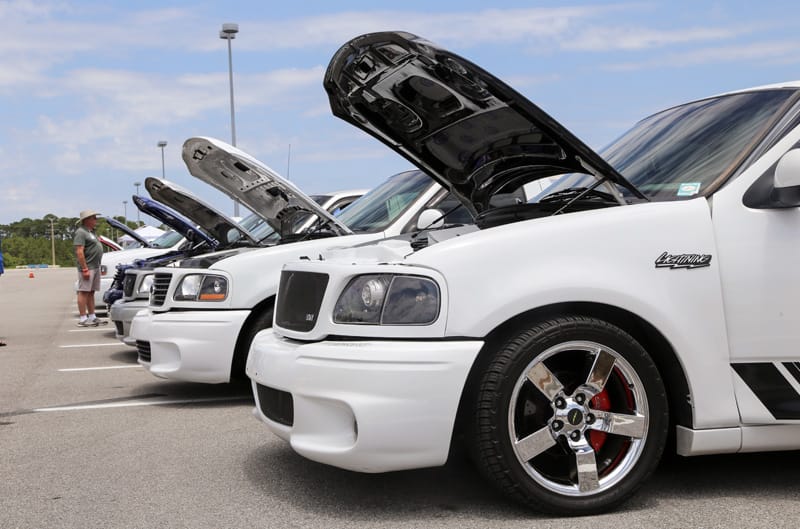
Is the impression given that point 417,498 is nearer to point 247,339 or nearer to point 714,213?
point 714,213

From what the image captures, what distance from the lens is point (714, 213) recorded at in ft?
11.7

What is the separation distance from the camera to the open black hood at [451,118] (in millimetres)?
3682

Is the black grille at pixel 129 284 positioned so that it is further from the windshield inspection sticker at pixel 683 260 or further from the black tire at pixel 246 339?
the windshield inspection sticker at pixel 683 260

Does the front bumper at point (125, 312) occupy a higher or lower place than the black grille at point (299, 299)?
lower

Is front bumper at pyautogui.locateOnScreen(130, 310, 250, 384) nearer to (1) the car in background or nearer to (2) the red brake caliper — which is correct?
(1) the car in background

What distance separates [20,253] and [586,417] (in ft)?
360

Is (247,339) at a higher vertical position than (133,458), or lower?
higher

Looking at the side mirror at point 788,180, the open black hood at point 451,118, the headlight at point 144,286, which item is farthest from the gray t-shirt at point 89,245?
the side mirror at point 788,180

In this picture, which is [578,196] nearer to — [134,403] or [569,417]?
[569,417]

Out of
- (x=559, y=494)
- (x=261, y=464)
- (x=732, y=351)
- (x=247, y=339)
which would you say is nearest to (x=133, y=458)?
(x=261, y=464)

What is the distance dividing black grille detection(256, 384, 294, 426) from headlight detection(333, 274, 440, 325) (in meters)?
0.43

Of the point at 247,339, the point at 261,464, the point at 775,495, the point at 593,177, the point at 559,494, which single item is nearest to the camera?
the point at 559,494

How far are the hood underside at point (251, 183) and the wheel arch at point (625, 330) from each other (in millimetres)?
3238

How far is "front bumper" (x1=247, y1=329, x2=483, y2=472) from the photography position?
328 cm
